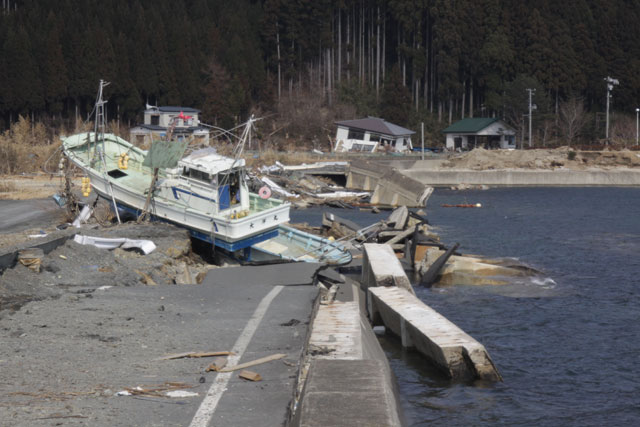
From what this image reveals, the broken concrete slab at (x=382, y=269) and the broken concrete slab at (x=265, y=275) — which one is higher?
the broken concrete slab at (x=265, y=275)

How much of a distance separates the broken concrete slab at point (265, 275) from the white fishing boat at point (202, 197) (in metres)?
4.52

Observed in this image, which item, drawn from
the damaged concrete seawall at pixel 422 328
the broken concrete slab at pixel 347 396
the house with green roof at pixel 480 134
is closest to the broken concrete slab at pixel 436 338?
the damaged concrete seawall at pixel 422 328

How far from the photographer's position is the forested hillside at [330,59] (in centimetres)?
8269

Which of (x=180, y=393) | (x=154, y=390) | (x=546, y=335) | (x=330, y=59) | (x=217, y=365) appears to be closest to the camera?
(x=180, y=393)

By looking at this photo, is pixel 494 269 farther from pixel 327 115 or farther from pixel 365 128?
pixel 327 115

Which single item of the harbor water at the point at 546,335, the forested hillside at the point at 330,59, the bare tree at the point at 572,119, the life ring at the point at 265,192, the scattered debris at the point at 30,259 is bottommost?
the harbor water at the point at 546,335

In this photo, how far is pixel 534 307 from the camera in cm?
2095

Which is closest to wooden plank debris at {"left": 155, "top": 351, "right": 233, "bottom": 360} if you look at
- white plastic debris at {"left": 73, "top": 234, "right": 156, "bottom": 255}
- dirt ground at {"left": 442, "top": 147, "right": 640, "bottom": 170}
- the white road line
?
the white road line

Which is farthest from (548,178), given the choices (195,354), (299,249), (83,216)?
(195,354)

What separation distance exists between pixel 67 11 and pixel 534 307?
8354cm

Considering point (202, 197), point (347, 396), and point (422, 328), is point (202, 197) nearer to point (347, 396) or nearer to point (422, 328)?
point (422, 328)

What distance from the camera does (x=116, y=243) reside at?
790 inches

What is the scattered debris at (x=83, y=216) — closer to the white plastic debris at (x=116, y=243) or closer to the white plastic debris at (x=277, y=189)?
the white plastic debris at (x=116, y=243)

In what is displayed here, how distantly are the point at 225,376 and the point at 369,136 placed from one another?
78720 millimetres
